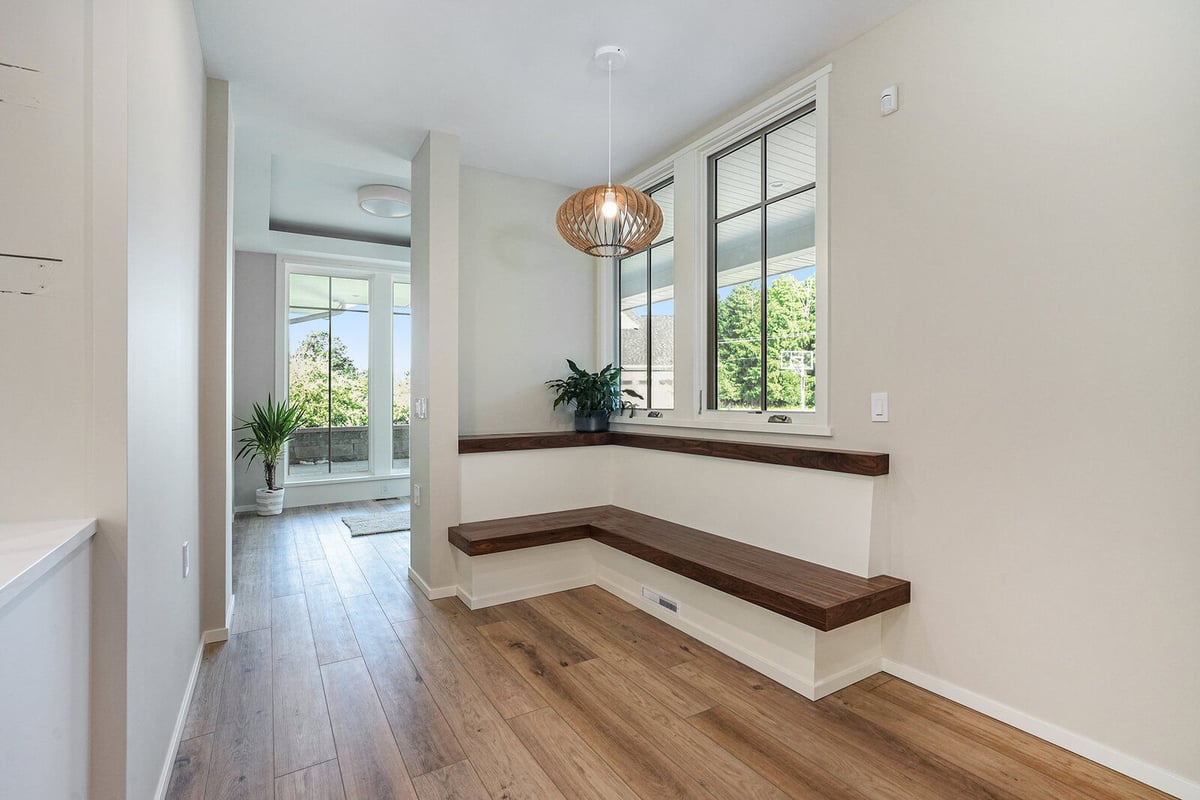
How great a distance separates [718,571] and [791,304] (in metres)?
1.35

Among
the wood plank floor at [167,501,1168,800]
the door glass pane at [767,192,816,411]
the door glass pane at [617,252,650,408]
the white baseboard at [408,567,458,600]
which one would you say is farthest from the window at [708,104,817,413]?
the white baseboard at [408,567,458,600]

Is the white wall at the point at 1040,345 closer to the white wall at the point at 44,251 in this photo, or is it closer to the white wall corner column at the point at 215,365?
the white wall at the point at 44,251

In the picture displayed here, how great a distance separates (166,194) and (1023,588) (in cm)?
304

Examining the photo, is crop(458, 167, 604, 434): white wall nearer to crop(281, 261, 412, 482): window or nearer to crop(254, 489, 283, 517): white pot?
crop(281, 261, 412, 482): window

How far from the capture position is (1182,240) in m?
1.62

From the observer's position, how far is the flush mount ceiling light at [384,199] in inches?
183

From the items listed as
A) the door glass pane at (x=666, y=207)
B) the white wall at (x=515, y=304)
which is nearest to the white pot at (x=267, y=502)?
the white wall at (x=515, y=304)

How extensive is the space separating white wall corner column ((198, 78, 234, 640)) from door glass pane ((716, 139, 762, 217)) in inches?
101

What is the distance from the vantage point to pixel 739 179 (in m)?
3.16

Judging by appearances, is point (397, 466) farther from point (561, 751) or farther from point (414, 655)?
point (561, 751)

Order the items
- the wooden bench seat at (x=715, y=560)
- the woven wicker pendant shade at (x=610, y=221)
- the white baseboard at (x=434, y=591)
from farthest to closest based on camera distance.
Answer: the white baseboard at (x=434, y=591), the woven wicker pendant shade at (x=610, y=221), the wooden bench seat at (x=715, y=560)

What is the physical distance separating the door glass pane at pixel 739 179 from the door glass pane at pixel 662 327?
51 centimetres

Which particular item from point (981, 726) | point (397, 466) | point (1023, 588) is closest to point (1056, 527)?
point (1023, 588)

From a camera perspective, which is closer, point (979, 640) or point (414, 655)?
point (979, 640)
